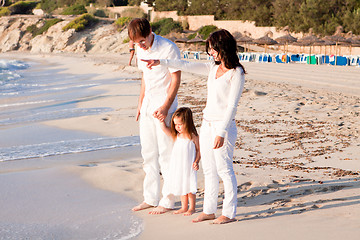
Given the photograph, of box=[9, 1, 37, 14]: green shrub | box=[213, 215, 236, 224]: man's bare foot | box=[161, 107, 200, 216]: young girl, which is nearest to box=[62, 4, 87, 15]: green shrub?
box=[9, 1, 37, 14]: green shrub

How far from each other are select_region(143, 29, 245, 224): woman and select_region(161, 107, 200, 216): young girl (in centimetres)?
28

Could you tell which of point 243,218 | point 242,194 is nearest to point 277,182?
point 242,194

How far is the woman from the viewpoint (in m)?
3.65

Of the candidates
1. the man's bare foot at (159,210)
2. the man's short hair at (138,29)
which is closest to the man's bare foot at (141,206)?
the man's bare foot at (159,210)

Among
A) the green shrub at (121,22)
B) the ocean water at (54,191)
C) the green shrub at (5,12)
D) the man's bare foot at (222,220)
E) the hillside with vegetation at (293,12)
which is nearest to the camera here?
the man's bare foot at (222,220)

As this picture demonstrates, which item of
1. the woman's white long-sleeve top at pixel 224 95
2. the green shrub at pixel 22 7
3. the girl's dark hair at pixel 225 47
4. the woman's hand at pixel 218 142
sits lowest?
the woman's hand at pixel 218 142

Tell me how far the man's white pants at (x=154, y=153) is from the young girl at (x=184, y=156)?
111 mm

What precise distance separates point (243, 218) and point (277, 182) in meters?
1.15

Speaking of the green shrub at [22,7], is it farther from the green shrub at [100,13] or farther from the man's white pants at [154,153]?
the man's white pants at [154,153]

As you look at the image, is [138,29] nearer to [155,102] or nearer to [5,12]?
[155,102]

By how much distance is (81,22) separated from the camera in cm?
6788

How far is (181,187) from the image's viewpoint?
4.26 metres

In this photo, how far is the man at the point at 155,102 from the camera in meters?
4.19

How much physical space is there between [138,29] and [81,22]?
6649cm
